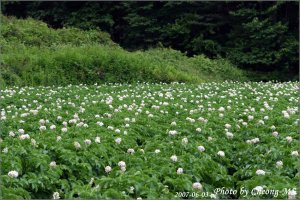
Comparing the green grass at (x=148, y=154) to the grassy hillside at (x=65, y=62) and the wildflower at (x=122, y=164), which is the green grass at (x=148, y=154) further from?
the grassy hillside at (x=65, y=62)

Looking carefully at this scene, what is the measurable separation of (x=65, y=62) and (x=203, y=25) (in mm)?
16777

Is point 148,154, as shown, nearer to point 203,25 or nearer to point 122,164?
point 122,164

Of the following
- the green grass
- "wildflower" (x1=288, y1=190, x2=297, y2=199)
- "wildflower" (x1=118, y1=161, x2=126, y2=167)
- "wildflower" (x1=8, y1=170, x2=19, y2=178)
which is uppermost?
"wildflower" (x1=8, y1=170, x2=19, y2=178)

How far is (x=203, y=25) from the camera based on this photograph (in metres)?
33.2

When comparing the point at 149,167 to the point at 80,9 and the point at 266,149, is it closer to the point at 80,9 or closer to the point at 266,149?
the point at 266,149

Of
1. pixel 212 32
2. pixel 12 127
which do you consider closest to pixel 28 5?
pixel 212 32

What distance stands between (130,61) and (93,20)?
14988 mm

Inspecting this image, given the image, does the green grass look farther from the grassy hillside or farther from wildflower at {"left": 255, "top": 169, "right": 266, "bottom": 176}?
the grassy hillside

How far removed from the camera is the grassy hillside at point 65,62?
17.4 meters

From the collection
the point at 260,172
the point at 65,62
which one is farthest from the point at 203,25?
the point at 260,172

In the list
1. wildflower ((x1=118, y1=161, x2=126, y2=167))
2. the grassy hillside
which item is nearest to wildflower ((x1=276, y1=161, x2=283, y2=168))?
wildflower ((x1=118, y1=161, x2=126, y2=167))

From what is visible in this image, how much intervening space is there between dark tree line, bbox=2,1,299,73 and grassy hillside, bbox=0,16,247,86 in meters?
7.17

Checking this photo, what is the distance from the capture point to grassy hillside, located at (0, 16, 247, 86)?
17375 millimetres

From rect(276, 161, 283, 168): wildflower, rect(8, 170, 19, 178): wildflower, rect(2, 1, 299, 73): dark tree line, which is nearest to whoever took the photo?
rect(8, 170, 19, 178): wildflower
